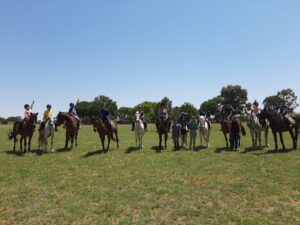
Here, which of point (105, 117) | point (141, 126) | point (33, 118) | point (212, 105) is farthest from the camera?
point (212, 105)

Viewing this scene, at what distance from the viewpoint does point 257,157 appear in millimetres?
17297

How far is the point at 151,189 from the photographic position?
36.9 ft

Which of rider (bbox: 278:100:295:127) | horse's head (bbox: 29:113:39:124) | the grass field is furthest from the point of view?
rider (bbox: 278:100:295:127)

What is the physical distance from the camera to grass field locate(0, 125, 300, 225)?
875 cm

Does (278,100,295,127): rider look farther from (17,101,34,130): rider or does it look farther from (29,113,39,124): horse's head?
(17,101,34,130): rider

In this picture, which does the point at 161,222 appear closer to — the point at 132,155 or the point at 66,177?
the point at 66,177

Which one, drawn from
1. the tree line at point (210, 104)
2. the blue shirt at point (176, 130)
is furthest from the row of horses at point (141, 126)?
the tree line at point (210, 104)

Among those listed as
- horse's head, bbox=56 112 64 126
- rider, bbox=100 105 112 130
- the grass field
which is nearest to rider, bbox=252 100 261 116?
the grass field

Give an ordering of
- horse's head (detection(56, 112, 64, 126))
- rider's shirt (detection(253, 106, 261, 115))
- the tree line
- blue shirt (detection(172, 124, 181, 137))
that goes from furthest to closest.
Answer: the tree line
rider's shirt (detection(253, 106, 261, 115))
horse's head (detection(56, 112, 64, 126))
blue shirt (detection(172, 124, 181, 137))

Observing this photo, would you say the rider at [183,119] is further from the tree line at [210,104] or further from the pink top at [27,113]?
the tree line at [210,104]

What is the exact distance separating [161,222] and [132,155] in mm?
10354

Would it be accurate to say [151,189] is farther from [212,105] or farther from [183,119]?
[212,105]

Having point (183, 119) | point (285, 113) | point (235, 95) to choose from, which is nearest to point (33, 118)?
point (183, 119)

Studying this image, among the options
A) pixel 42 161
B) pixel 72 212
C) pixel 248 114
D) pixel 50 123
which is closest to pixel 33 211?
pixel 72 212
